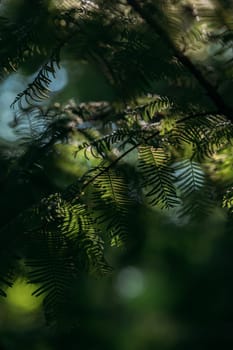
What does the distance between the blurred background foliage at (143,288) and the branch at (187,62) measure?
26 centimetres

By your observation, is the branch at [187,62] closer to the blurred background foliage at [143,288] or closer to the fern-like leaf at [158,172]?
the fern-like leaf at [158,172]

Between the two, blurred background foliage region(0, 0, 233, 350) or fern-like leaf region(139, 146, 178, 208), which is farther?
blurred background foliage region(0, 0, 233, 350)

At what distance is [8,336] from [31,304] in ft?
0.58

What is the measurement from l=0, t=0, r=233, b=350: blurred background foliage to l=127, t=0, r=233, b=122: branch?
10.2 inches

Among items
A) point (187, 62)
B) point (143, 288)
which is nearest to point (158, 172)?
point (187, 62)

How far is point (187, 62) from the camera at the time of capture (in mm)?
1226

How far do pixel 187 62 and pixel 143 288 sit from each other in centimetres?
93

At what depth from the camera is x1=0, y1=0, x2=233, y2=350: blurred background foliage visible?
1645 mm

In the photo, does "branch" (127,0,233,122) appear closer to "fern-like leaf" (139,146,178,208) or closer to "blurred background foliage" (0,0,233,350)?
"fern-like leaf" (139,146,178,208)

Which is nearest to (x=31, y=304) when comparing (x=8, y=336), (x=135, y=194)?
(x=8, y=336)

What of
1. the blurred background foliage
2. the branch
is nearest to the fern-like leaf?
the branch

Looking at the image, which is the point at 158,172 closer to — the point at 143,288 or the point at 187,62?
the point at 187,62

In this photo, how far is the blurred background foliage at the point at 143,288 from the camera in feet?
5.40

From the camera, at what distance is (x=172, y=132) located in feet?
3.99
